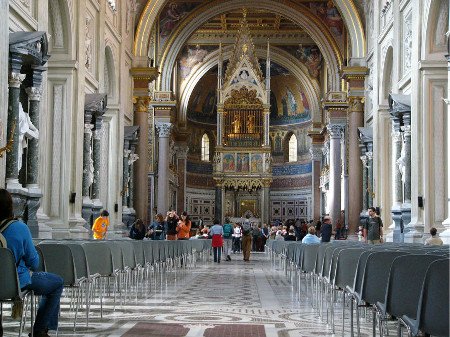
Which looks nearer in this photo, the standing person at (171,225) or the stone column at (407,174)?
the stone column at (407,174)

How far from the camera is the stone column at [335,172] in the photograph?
3400 centimetres

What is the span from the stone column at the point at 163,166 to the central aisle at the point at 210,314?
21.7m

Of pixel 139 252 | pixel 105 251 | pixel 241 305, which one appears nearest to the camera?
pixel 105 251

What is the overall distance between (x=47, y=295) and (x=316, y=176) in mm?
40341

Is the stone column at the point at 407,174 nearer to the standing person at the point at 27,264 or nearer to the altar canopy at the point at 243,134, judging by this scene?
the standing person at the point at 27,264

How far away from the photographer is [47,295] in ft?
21.9

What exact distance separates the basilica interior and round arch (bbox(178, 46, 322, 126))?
0.08m

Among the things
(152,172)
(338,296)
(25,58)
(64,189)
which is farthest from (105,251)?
(152,172)

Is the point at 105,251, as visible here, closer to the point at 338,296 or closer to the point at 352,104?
the point at 338,296

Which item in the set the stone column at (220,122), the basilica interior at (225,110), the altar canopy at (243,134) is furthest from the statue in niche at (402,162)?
the stone column at (220,122)

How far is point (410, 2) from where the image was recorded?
20.6 metres

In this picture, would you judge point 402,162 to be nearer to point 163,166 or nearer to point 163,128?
point 163,166

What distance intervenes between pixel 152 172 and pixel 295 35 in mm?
12425

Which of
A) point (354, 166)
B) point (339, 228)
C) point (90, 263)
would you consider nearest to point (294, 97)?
point (339, 228)
